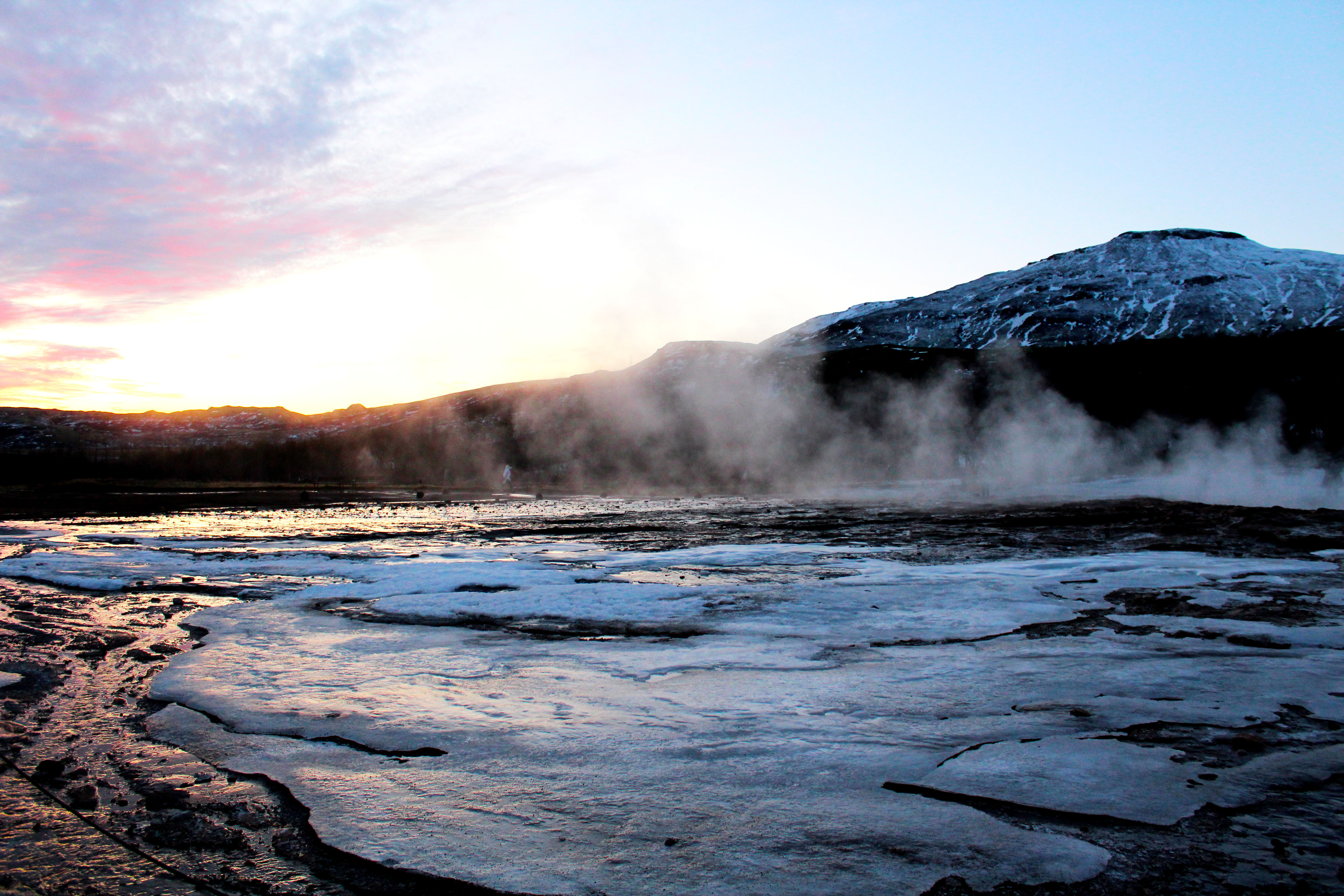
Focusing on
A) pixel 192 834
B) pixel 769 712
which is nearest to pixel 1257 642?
pixel 769 712

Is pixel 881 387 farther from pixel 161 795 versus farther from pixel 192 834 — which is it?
pixel 192 834

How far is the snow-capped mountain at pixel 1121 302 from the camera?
102 meters

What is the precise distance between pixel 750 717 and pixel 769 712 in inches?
5.7

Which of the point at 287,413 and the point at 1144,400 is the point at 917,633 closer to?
the point at 1144,400

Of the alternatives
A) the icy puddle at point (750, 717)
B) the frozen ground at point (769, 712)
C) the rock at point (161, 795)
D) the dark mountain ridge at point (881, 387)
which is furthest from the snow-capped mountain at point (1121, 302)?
the rock at point (161, 795)

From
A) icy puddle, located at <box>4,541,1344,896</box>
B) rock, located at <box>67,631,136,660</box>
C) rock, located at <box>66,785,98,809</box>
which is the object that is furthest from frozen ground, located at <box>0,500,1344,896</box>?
rock, located at <box>67,631,136,660</box>

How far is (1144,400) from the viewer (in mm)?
56250

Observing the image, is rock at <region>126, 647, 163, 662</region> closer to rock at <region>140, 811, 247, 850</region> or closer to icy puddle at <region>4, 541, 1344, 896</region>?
icy puddle at <region>4, 541, 1344, 896</region>

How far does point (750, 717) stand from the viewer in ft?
13.1

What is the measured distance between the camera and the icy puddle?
8.53ft

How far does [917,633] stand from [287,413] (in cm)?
21420

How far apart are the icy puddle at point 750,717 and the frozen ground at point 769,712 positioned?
2 cm

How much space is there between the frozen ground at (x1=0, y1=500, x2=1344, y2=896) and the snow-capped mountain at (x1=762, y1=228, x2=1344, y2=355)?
88089mm

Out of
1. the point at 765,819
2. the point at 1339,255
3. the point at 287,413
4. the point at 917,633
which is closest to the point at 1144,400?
the point at 917,633
